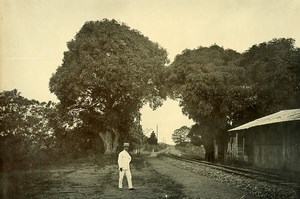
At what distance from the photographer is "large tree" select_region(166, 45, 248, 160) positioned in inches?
1100

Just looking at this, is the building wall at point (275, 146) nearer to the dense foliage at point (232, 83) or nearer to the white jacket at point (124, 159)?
the dense foliage at point (232, 83)

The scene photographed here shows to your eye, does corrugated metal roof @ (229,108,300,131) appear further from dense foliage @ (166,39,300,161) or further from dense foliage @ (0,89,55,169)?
dense foliage @ (0,89,55,169)

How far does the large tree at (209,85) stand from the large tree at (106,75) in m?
2.87

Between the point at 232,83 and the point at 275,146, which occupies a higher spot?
the point at 232,83

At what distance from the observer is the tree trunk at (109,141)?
112ft


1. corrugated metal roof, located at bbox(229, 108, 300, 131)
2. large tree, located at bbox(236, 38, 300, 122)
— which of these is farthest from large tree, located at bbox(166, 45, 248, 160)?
corrugated metal roof, located at bbox(229, 108, 300, 131)

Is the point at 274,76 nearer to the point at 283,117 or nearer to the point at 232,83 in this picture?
the point at 232,83

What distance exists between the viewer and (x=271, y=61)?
2525 cm

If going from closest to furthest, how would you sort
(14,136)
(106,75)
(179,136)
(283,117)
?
(14,136) < (283,117) < (106,75) < (179,136)

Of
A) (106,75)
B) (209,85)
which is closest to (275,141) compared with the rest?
(209,85)

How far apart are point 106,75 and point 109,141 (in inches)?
303

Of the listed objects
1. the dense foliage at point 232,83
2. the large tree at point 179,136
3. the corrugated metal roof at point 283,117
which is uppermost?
the dense foliage at point 232,83

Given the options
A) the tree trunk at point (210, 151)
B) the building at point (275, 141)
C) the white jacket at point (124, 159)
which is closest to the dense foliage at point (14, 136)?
the white jacket at point (124, 159)

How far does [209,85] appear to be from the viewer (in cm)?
2845
